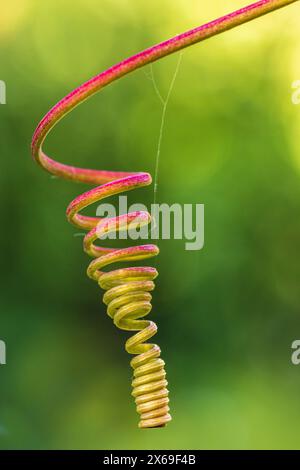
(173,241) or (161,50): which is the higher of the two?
(173,241)

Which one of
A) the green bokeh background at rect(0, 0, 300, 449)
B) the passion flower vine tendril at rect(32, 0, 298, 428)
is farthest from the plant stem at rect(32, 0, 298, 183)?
the green bokeh background at rect(0, 0, 300, 449)

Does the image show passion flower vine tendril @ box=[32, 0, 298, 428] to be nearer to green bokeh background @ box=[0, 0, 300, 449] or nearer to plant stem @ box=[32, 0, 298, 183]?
plant stem @ box=[32, 0, 298, 183]

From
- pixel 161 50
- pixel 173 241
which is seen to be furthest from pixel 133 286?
pixel 173 241

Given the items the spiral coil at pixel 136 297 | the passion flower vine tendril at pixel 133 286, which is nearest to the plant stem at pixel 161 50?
the passion flower vine tendril at pixel 133 286

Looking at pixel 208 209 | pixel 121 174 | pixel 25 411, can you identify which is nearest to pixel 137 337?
pixel 121 174

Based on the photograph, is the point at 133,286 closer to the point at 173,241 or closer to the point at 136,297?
the point at 136,297

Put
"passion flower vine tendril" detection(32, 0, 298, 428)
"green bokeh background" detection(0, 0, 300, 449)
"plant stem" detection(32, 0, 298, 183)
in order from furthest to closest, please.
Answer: "green bokeh background" detection(0, 0, 300, 449)
"passion flower vine tendril" detection(32, 0, 298, 428)
"plant stem" detection(32, 0, 298, 183)

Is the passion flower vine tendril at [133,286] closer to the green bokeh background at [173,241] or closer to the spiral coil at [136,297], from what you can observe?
the spiral coil at [136,297]

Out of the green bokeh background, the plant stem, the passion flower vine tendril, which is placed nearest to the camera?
the plant stem
